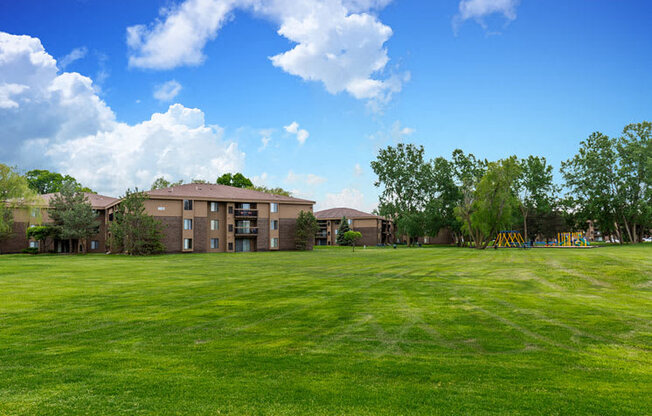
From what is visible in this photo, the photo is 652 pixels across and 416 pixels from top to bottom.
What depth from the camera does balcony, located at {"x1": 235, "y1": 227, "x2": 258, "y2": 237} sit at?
5322 centimetres

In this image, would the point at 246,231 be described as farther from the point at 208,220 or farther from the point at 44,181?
the point at 44,181

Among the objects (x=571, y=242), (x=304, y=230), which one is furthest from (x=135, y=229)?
(x=571, y=242)

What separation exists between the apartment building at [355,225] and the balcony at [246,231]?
34088 millimetres

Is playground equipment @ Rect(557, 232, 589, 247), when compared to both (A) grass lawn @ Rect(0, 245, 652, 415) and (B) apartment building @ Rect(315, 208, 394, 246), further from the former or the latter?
(A) grass lawn @ Rect(0, 245, 652, 415)

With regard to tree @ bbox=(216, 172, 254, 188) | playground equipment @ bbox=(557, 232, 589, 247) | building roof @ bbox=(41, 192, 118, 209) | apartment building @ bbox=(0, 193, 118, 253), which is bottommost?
playground equipment @ bbox=(557, 232, 589, 247)

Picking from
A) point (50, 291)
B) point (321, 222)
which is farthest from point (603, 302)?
point (321, 222)

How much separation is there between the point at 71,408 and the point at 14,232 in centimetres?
5897

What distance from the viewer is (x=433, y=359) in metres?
6.72

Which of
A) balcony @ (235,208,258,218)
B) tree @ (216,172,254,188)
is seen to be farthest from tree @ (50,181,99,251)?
tree @ (216,172,254,188)

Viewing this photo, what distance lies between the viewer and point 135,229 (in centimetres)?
4275

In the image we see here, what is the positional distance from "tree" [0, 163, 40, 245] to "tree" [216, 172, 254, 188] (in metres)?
39.1

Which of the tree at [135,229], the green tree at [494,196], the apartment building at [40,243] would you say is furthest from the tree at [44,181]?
the green tree at [494,196]

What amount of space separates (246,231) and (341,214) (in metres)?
39.9

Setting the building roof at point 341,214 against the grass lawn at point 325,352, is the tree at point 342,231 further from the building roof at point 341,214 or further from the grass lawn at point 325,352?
the grass lawn at point 325,352
